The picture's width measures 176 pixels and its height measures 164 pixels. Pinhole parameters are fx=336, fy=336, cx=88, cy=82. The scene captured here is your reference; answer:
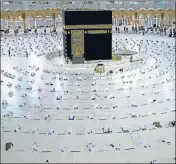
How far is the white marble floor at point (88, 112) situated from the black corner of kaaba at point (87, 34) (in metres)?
1.41

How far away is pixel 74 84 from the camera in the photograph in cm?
1361

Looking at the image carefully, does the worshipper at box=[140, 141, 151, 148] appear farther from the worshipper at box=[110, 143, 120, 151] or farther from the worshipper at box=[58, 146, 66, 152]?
the worshipper at box=[58, 146, 66, 152]

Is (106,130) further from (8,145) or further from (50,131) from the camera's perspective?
(8,145)

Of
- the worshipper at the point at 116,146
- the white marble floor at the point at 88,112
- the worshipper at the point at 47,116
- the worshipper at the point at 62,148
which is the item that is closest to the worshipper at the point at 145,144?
the white marble floor at the point at 88,112

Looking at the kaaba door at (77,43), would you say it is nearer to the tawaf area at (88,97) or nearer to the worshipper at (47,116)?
the tawaf area at (88,97)

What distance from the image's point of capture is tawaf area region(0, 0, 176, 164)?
25.3ft

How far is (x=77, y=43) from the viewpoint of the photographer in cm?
1850

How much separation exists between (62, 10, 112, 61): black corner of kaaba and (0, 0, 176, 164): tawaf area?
54 mm

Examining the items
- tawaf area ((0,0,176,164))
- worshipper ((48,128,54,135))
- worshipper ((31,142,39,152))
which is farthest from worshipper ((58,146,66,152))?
worshipper ((48,128,54,135))

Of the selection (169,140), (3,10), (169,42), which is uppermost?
(3,10)

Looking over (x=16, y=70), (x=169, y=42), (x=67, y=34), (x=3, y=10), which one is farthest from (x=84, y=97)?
(x=3, y=10)

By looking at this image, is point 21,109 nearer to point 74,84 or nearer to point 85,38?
point 74,84

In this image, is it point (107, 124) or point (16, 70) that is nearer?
point (107, 124)

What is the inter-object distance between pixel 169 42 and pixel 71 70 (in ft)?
36.5
